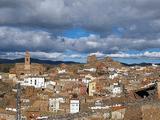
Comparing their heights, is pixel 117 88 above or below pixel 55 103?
above

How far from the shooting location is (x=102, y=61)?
120562mm

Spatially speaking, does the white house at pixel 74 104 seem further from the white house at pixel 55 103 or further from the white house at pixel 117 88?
the white house at pixel 117 88

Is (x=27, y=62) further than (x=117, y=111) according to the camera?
Yes

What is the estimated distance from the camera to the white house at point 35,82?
82.9 meters

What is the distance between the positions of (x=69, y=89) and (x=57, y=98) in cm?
1698

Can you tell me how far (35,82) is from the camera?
84375 mm

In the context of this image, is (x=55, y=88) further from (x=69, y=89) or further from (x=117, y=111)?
(x=117, y=111)

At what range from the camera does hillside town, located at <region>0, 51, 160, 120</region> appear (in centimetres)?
2709

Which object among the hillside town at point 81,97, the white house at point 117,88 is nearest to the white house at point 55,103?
the hillside town at point 81,97

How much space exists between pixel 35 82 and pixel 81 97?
83.0 ft

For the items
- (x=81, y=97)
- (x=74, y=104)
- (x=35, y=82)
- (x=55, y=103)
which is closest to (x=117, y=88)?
(x=81, y=97)

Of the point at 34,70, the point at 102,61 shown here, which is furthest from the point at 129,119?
the point at 102,61

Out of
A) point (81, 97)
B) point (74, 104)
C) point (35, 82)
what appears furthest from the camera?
point (35, 82)

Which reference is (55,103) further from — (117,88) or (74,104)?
(117,88)
